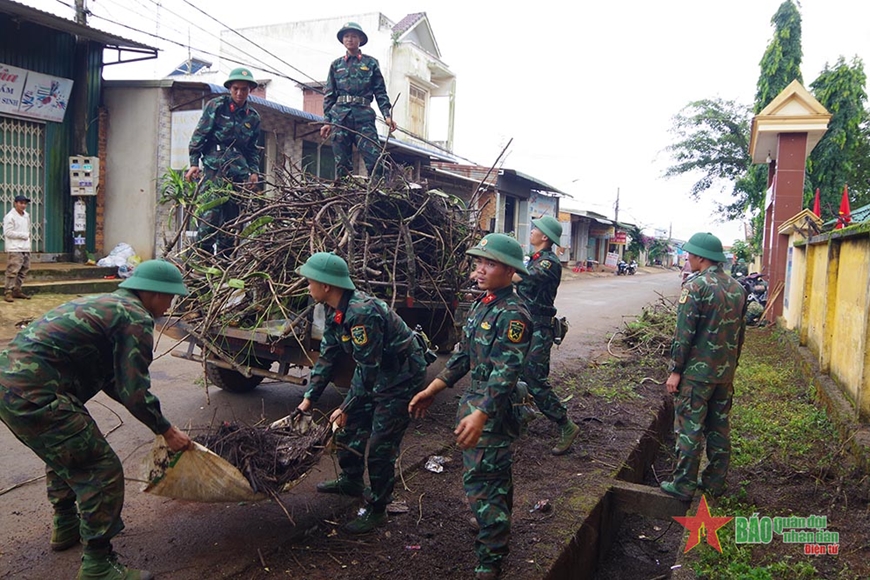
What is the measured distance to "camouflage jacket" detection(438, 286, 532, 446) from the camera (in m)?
2.88

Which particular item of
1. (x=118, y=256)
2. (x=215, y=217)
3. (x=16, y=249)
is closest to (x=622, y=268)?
(x=118, y=256)

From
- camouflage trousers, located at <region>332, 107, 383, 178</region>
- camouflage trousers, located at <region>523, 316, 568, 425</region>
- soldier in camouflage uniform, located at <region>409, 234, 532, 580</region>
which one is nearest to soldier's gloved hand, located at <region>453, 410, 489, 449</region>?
soldier in camouflage uniform, located at <region>409, 234, 532, 580</region>

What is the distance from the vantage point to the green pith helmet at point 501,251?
9.93 feet

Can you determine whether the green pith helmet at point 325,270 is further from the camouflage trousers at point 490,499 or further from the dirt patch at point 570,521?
the dirt patch at point 570,521

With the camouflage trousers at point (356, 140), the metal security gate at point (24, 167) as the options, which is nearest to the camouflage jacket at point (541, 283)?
the camouflage trousers at point (356, 140)

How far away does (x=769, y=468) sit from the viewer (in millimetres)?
4551

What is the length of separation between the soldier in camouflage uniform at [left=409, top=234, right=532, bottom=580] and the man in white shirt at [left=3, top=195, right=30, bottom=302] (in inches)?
329

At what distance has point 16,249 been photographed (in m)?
8.84

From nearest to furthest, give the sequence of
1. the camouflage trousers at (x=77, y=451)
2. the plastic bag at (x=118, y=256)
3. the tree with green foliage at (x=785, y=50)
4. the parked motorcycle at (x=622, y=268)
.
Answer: the camouflage trousers at (x=77, y=451), the plastic bag at (x=118, y=256), the tree with green foliage at (x=785, y=50), the parked motorcycle at (x=622, y=268)

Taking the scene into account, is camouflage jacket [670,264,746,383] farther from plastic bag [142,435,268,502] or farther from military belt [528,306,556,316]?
plastic bag [142,435,268,502]

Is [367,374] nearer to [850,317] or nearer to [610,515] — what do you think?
[610,515]

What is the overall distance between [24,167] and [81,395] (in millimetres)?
9651

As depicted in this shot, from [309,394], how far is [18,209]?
26.2 feet

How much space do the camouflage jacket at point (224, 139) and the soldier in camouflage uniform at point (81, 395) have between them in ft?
12.3
